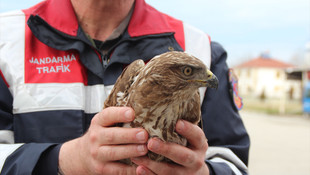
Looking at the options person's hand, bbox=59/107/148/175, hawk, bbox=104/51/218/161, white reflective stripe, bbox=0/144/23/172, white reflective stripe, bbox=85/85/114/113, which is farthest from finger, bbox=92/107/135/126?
white reflective stripe, bbox=0/144/23/172

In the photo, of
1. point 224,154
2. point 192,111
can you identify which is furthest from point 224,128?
point 192,111

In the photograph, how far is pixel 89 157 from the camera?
1.77 meters

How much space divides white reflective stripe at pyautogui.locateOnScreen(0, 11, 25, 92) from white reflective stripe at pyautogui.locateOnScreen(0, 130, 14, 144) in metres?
0.33

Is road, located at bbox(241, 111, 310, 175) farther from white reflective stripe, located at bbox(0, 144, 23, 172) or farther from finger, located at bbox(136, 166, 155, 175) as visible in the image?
white reflective stripe, located at bbox(0, 144, 23, 172)

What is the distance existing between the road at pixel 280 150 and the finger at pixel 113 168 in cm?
627

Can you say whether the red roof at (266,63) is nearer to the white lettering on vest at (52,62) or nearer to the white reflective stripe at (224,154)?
the white reflective stripe at (224,154)

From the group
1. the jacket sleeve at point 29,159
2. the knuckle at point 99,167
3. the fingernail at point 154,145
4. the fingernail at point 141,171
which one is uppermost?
the fingernail at point 154,145

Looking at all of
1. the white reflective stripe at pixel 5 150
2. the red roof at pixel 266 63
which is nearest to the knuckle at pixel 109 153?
the white reflective stripe at pixel 5 150

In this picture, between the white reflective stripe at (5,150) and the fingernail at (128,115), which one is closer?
the fingernail at (128,115)

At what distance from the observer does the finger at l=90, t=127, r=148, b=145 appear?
1655 mm

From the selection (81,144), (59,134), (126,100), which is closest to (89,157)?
(81,144)

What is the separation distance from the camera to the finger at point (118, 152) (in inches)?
66.1

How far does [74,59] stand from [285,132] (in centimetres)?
1285

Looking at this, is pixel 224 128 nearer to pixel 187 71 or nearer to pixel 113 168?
pixel 187 71
